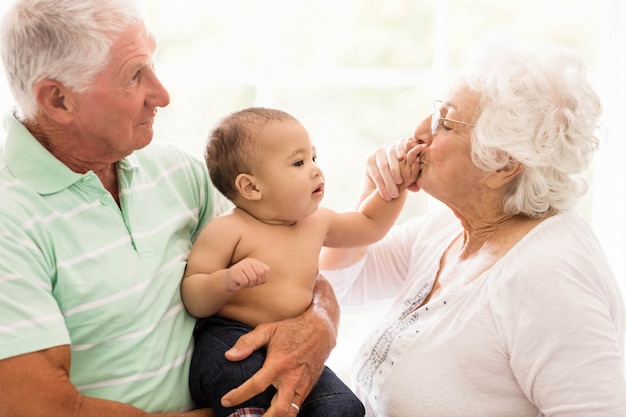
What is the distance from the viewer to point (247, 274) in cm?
162

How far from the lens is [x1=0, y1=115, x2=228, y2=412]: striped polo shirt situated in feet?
4.97

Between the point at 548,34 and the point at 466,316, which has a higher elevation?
the point at 548,34

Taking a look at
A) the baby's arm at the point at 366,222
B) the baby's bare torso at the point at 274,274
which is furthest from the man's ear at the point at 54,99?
the baby's arm at the point at 366,222

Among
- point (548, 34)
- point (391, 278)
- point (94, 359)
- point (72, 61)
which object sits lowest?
point (391, 278)

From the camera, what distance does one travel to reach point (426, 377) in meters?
1.80

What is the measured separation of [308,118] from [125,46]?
1.98 metres

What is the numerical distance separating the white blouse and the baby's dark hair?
57cm

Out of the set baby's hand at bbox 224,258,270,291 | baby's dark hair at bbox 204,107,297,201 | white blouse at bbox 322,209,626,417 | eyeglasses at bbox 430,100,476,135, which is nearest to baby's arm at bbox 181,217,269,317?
baby's hand at bbox 224,258,270,291

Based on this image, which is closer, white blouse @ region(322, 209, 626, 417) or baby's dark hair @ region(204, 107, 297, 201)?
white blouse @ region(322, 209, 626, 417)

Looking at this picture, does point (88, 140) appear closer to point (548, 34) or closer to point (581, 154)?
point (581, 154)

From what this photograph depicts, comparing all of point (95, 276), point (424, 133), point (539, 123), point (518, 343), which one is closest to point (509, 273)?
point (518, 343)

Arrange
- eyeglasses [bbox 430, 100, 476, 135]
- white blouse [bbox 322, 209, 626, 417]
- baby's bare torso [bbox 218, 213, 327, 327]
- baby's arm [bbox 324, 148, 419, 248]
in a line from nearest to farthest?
white blouse [bbox 322, 209, 626, 417], baby's bare torso [bbox 218, 213, 327, 327], eyeglasses [bbox 430, 100, 476, 135], baby's arm [bbox 324, 148, 419, 248]

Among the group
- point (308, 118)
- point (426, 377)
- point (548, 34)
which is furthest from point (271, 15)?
point (426, 377)

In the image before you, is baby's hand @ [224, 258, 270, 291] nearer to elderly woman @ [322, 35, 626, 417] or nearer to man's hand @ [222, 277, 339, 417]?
man's hand @ [222, 277, 339, 417]
